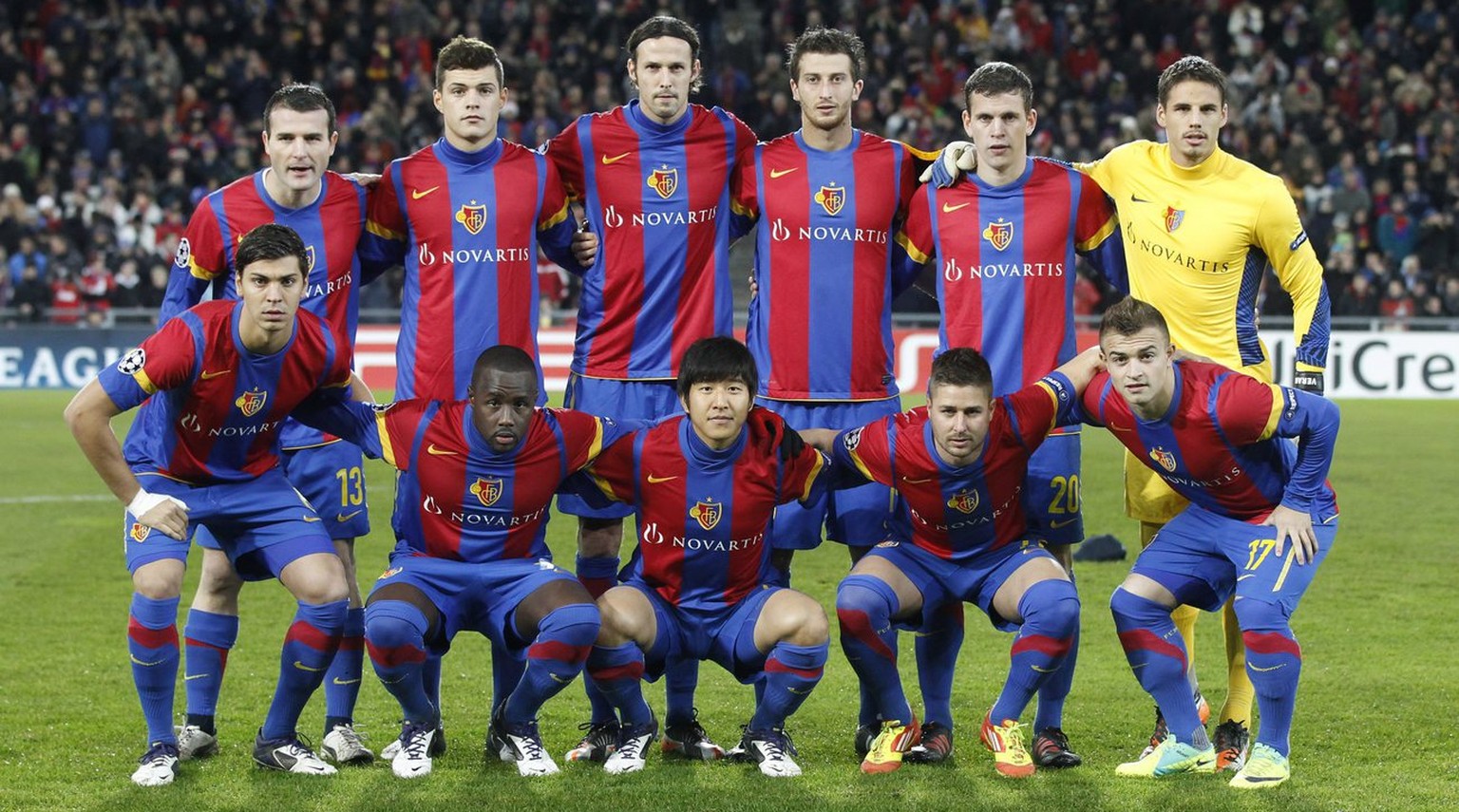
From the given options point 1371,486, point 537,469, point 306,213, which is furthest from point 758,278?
point 1371,486

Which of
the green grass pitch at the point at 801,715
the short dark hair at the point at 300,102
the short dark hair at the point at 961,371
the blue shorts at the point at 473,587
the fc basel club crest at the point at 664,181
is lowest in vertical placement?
the green grass pitch at the point at 801,715

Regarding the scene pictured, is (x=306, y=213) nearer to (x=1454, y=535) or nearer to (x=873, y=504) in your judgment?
(x=873, y=504)

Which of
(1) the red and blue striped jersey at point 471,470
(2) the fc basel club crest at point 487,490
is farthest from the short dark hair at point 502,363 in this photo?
(2) the fc basel club crest at point 487,490

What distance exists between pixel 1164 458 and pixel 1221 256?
0.82 m

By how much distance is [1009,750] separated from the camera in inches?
219

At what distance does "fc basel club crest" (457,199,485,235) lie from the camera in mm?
6160

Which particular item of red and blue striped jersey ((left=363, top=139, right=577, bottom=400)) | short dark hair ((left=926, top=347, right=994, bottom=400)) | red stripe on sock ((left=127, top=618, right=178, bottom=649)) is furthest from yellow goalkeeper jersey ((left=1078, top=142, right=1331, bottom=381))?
red stripe on sock ((left=127, top=618, right=178, bottom=649))

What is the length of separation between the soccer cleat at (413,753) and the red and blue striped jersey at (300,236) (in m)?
1.21

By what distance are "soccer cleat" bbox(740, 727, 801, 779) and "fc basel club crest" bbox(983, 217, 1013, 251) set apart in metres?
1.89

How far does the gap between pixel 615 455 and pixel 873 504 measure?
3.26 ft

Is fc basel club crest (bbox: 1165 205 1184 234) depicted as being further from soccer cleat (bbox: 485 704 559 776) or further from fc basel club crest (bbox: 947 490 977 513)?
soccer cleat (bbox: 485 704 559 776)

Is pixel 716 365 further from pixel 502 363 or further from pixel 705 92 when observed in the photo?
pixel 705 92

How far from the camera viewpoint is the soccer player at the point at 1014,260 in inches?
238

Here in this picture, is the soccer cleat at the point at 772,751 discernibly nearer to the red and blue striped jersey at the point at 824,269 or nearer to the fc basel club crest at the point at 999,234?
the red and blue striped jersey at the point at 824,269
